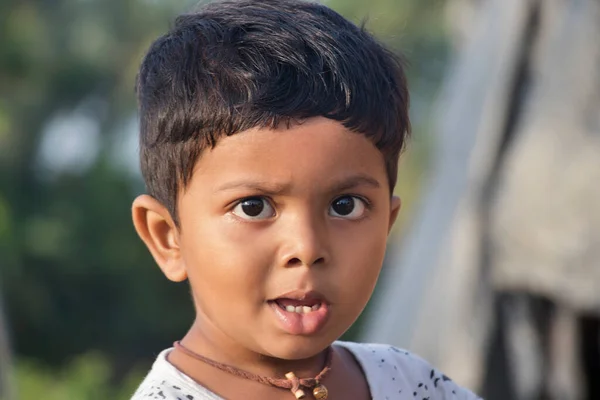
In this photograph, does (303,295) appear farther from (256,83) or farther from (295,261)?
(256,83)

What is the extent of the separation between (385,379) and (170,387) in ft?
1.30

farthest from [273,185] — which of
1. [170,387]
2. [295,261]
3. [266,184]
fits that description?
[170,387]

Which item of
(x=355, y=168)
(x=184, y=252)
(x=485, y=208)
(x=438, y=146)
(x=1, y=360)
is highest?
(x=438, y=146)

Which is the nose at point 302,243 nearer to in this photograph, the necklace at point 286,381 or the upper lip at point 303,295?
the upper lip at point 303,295

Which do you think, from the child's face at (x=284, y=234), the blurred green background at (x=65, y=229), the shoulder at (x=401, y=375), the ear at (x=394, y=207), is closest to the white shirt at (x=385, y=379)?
the shoulder at (x=401, y=375)

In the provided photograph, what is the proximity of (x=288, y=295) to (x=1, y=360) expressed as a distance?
1.97 meters

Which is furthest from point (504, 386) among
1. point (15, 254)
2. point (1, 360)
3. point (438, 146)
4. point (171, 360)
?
point (15, 254)

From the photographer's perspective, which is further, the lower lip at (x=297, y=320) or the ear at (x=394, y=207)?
the ear at (x=394, y=207)

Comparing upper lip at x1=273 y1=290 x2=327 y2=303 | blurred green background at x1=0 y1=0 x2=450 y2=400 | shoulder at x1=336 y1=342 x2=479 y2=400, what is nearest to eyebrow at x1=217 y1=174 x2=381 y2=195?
upper lip at x1=273 y1=290 x2=327 y2=303

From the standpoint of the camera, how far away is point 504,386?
6.72m

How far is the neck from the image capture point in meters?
1.71

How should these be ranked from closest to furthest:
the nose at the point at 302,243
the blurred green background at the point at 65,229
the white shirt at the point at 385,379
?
the nose at the point at 302,243 < the white shirt at the point at 385,379 < the blurred green background at the point at 65,229

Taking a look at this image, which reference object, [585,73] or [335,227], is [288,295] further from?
[585,73]

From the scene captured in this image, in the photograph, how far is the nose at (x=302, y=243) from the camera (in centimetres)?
157
